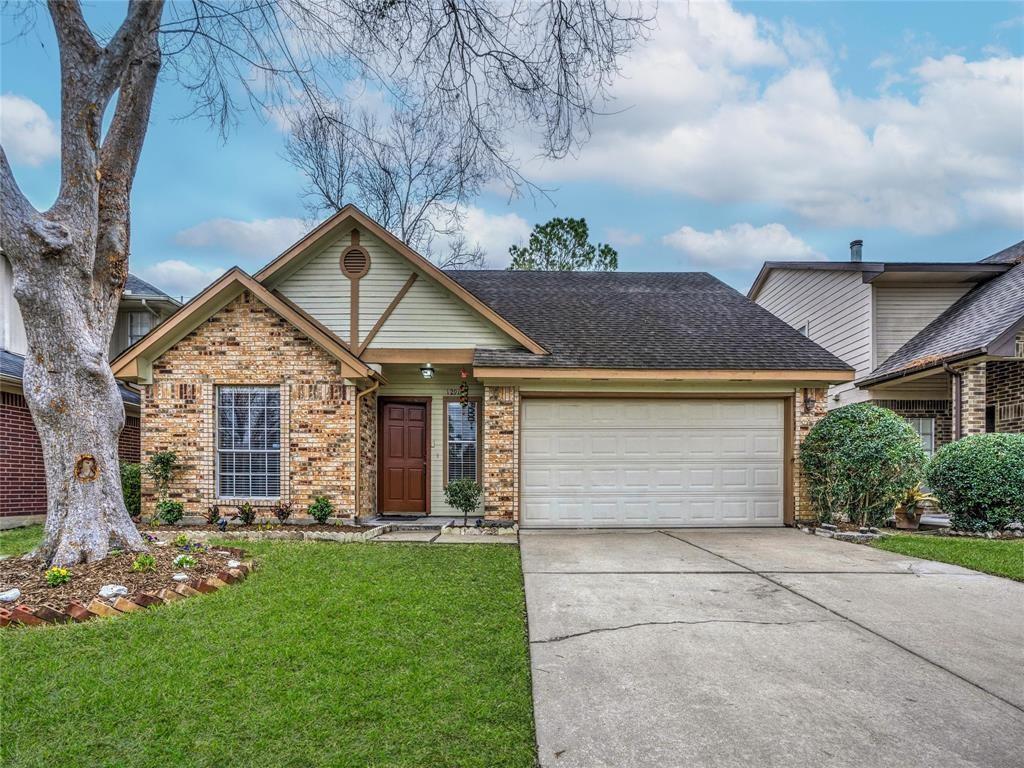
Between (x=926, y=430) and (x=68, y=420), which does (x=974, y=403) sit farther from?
(x=68, y=420)

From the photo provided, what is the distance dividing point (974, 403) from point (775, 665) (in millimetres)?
9972

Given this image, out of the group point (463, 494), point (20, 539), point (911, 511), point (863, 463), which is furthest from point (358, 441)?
point (911, 511)

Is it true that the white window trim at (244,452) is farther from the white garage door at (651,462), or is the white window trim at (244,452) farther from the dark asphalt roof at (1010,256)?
the dark asphalt roof at (1010,256)

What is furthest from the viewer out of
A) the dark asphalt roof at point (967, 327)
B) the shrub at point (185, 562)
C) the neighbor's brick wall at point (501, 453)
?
the dark asphalt roof at point (967, 327)

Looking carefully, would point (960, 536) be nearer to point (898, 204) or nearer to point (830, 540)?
point (830, 540)

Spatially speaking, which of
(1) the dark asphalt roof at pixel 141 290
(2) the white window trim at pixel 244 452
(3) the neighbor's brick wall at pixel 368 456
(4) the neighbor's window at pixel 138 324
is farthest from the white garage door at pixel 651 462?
(4) the neighbor's window at pixel 138 324

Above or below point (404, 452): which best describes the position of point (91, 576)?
below

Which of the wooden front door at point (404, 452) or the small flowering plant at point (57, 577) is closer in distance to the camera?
the small flowering plant at point (57, 577)

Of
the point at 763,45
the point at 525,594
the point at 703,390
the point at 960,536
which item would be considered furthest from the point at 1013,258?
the point at 525,594

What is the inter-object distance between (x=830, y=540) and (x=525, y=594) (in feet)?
18.3

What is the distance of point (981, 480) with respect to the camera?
911 cm

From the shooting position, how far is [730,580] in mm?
6113

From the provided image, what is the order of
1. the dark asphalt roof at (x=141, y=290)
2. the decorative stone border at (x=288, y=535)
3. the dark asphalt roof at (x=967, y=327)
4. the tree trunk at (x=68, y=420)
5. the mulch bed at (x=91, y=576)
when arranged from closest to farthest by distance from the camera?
the mulch bed at (x=91, y=576) → the tree trunk at (x=68, y=420) → the decorative stone border at (x=288, y=535) → the dark asphalt roof at (x=967, y=327) → the dark asphalt roof at (x=141, y=290)

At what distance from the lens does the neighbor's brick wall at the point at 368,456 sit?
9.96 metres
